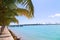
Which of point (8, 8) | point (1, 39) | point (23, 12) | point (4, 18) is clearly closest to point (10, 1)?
point (8, 8)

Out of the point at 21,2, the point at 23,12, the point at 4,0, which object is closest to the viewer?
the point at 4,0

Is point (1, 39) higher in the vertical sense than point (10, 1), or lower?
lower

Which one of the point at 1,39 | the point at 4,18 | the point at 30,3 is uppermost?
the point at 30,3

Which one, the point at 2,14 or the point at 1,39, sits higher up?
the point at 2,14

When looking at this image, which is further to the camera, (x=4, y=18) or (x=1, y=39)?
(x=4, y=18)

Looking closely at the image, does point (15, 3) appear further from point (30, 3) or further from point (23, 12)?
point (23, 12)

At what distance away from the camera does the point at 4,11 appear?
21.5 feet

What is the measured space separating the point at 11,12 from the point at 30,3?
2.29 ft

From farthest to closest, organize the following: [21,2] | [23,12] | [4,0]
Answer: [23,12], [21,2], [4,0]

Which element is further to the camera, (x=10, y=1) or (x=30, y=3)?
(x=30, y=3)

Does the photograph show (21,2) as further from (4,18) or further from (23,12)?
(23,12)

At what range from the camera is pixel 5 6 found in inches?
258

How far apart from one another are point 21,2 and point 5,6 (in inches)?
22.1

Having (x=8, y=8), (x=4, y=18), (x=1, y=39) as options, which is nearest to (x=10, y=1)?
(x=8, y=8)
